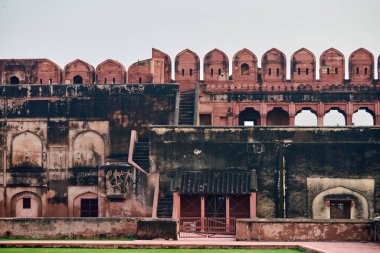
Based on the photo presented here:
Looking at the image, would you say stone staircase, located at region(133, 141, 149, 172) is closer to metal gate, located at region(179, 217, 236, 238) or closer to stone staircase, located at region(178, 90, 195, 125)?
stone staircase, located at region(178, 90, 195, 125)

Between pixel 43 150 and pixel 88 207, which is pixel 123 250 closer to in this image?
pixel 88 207

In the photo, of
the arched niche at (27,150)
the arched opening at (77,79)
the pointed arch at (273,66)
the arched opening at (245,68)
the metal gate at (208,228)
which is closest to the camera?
the metal gate at (208,228)

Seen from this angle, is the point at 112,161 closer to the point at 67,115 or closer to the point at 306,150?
the point at 67,115

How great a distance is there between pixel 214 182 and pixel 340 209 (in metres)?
4.20

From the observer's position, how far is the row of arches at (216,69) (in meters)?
31.0

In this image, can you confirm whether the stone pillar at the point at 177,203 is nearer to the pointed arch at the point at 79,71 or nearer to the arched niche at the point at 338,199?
the arched niche at the point at 338,199

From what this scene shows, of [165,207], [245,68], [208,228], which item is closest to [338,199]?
[208,228]

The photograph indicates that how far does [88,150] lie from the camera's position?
96.6 ft

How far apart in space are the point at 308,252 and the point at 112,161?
14.0m

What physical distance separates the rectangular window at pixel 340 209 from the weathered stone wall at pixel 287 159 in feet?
0.79

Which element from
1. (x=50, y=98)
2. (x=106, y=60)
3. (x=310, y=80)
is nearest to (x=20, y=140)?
(x=50, y=98)

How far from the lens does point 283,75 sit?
102ft

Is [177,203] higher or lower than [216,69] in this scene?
lower

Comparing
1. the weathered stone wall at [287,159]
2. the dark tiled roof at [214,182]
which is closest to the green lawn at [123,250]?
the dark tiled roof at [214,182]
